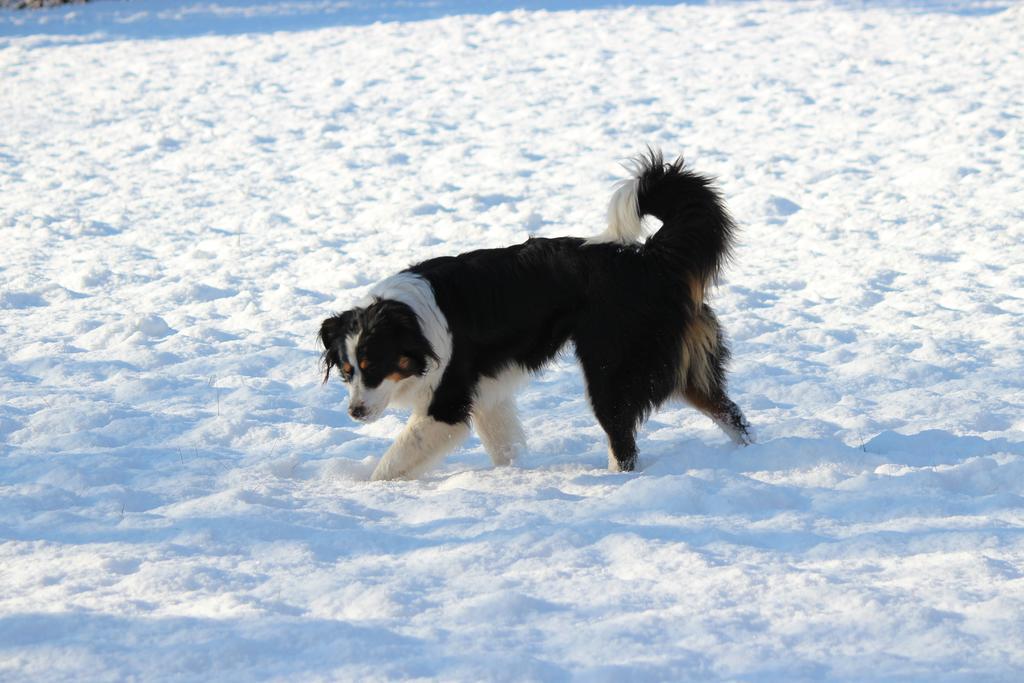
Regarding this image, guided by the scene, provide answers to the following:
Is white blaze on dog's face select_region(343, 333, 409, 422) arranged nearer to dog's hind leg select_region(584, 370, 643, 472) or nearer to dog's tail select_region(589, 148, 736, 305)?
dog's hind leg select_region(584, 370, 643, 472)

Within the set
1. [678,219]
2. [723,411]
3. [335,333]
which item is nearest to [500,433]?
[335,333]

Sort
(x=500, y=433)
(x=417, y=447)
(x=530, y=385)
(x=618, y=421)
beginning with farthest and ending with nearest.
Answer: (x=530, y=385) → (x=500, y=433) → (x=417, y=447) → (x=618, y=421)

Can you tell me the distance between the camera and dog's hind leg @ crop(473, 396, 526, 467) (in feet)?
17.3

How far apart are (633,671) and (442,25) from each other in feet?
47.7

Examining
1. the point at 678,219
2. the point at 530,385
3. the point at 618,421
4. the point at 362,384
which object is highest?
the point at 678,219

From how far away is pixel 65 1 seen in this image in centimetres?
1842

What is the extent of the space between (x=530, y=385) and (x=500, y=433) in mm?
1103

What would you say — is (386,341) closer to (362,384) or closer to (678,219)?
(362,384)

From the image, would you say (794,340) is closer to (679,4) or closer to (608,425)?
(608,425)

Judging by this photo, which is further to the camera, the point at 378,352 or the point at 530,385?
the point at 530,385

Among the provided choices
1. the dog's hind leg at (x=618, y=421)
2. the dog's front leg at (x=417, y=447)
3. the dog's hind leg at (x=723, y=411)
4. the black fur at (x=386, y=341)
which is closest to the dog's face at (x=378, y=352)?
the black fur at (x=386, y=341)

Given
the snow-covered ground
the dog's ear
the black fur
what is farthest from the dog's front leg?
the dog's ear

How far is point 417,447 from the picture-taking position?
5023 mm

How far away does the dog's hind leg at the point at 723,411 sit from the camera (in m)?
5.10
